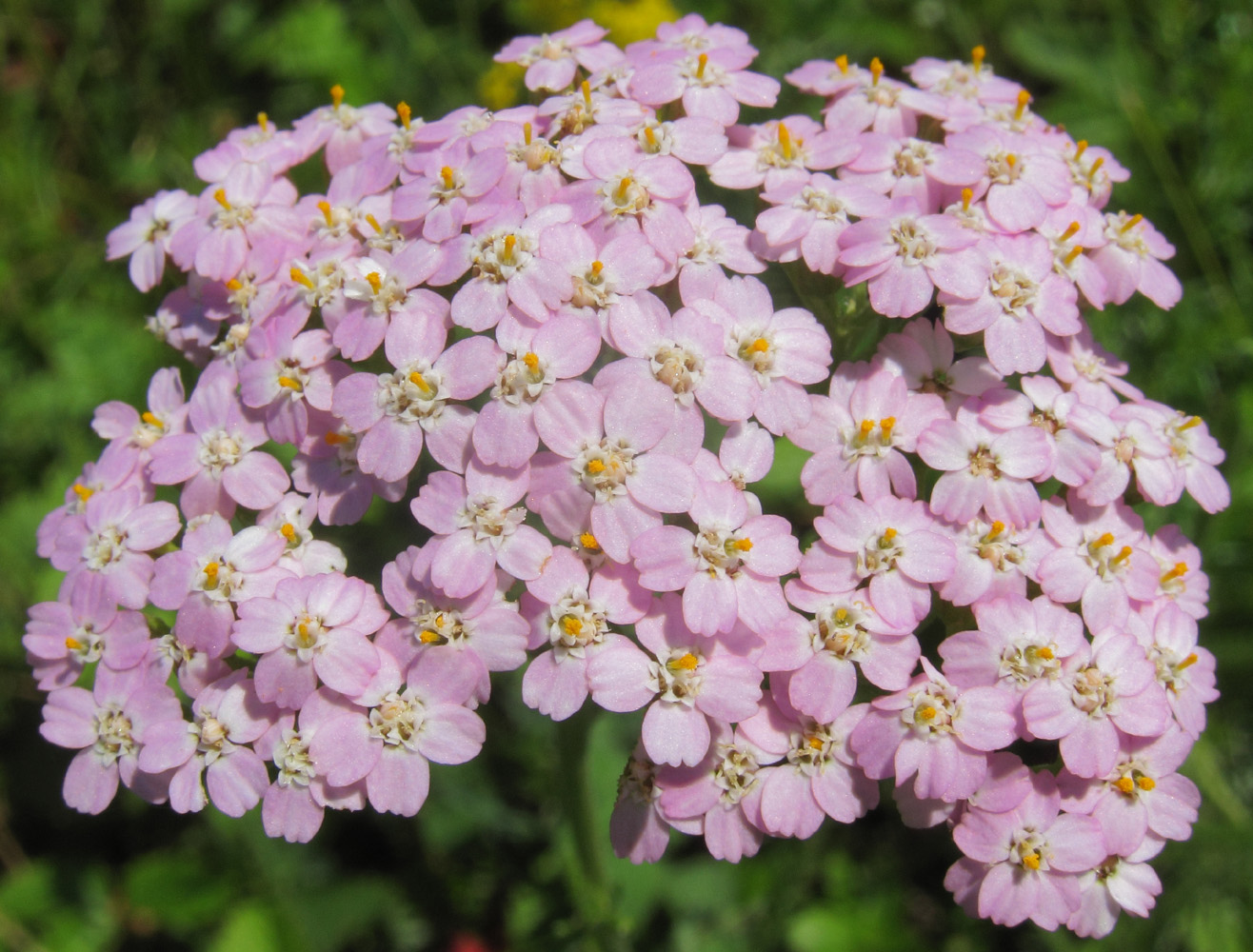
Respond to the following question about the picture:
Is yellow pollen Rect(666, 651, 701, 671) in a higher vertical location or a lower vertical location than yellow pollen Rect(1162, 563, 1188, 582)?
lower

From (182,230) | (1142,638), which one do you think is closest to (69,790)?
(182,230)

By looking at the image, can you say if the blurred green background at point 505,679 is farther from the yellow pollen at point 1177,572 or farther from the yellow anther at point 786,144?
the yellow pollen at point 1177,572

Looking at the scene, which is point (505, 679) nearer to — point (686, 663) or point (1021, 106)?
point (686, 663)

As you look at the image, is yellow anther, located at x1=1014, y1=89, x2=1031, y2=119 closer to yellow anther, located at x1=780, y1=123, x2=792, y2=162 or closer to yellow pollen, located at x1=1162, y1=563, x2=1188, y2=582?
yellow anther, located at x1=780, y1=123, x2=792, y2=162

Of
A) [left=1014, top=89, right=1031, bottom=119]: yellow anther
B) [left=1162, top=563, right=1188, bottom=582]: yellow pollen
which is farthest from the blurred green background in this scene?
[left=1162, top=563, right=1188, bottom=582]: yellow pollen

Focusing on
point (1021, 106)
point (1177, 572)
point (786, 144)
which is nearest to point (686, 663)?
point (1177, 572)

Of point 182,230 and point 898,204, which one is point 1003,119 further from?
point 182,230

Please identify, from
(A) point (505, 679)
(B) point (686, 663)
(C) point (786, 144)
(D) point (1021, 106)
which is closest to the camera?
(B) point (686, 663)
